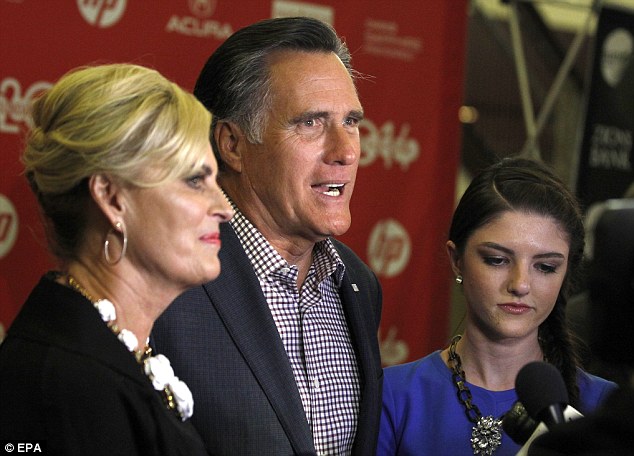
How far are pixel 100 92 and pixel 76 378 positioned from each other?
20.0 inches

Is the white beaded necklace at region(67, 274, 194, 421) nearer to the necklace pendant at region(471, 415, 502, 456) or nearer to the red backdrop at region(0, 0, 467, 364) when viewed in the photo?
the necklace pendant at region(471, 415, 502, 456)

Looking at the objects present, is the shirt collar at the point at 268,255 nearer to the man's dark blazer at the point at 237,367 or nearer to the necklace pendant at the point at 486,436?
the man's dark blazer at the point at 237,367

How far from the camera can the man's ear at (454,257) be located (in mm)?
2605

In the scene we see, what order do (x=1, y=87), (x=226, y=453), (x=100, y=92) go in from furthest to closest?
1. (x=1, y=87)
2. (x=226, y=453)
3. (x=100, y=92)

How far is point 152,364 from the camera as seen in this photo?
1.88 m

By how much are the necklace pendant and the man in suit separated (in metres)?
0.24

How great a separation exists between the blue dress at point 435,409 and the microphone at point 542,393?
2.38 feet

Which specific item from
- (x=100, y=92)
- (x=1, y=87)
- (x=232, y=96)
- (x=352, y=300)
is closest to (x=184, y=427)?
(x=100, y=92)

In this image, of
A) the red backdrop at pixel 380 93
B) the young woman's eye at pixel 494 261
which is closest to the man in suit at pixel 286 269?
the young woman's eye at pixel 494 261

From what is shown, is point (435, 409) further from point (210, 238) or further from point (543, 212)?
point (210, 238)

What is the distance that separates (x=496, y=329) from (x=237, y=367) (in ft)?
2.15

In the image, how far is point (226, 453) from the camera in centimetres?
219

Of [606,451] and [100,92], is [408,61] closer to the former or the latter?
[100,92]

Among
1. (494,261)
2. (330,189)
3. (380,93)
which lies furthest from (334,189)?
(380,93)
